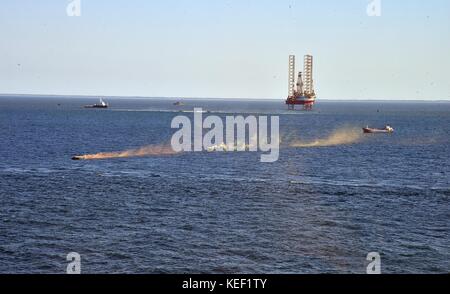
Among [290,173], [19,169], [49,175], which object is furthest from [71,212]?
[290,173]

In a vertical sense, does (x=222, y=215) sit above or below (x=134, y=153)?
below

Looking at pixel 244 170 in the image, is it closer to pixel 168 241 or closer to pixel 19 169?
pixel 19 169

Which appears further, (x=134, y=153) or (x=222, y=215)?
(x=134, y=153)

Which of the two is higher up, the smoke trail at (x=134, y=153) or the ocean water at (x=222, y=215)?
the smoke trail at (x=134, y=153)

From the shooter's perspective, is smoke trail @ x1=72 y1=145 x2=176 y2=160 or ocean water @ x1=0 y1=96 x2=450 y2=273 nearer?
ocean water @ x1=0 y1=96 x2=450 y2=273

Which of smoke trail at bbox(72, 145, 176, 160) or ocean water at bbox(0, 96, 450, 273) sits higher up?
smoke trail at bbox(72, 145, 176, 160)

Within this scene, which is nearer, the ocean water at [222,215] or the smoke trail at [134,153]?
the ocean water at [222,215]
